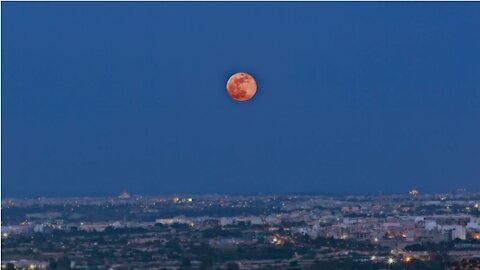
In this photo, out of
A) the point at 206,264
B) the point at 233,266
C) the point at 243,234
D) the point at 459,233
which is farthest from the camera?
the point at 243,234

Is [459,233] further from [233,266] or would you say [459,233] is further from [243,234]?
[233,266]

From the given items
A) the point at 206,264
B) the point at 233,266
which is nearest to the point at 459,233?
the point at 206,264

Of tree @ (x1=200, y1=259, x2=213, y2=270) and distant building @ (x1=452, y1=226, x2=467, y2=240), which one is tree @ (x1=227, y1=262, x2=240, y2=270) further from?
distant building @ (x1=452, y1=226, x2=467, y2=240)

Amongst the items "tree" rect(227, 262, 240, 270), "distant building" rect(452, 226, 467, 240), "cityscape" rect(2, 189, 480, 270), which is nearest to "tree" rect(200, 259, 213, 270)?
"cityscape" rect(2, 189, 480, 270)

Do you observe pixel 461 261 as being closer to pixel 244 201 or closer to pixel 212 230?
pixel 212 230

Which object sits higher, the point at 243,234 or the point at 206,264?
the point at 243,234

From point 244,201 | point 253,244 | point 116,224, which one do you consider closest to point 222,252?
point 253,244

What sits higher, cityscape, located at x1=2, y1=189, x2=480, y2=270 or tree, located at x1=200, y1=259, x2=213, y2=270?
cityscape, located at x1=2, y1=189, x2=480, y2=270

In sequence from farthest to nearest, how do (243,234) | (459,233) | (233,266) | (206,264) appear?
(243,234) < (459,233) < (206,264) < (233,266)

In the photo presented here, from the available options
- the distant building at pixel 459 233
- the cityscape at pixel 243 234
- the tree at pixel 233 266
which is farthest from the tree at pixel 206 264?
the distant building at pixel 459 233
